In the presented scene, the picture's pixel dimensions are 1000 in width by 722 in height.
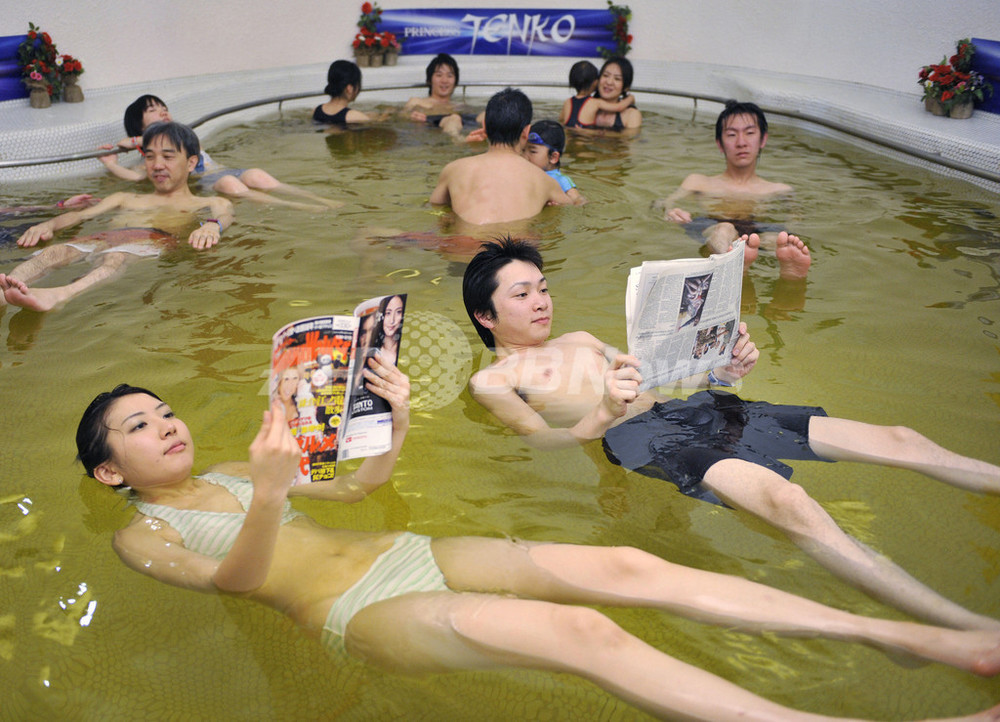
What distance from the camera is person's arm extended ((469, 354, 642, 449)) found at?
2459 mm

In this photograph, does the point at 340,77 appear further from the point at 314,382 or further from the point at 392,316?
the point at 314,382

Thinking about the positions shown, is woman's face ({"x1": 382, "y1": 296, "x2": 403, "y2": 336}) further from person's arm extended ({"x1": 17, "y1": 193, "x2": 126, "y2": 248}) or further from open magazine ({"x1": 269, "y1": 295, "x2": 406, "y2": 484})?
person's arm extended ({"x1": 17, "y1": 193, "x2": 126, "y2": 248})

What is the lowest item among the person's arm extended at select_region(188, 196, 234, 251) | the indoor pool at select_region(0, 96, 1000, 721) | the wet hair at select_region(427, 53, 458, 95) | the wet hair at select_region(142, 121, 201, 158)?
the indoor pool at select_region(0, 96, 1000, 721)

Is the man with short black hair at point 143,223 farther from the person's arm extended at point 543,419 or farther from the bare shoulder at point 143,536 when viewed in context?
the person's arm extended at point 543,419

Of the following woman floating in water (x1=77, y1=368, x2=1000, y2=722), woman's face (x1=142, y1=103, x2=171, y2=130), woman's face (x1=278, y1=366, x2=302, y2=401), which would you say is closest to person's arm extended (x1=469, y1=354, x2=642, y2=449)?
woman floating in water (x1=77, y1=368, x2=1000, y2=722)

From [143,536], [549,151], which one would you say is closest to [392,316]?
[143,536]

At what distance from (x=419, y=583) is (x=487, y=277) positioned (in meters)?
1.32

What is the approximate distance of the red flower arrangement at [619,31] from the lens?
12.3 metres

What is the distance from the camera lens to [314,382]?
205 cm

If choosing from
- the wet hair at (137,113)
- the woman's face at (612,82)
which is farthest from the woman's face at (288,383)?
the woman's face at (612,82)

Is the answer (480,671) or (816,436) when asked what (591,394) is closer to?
(816,436)

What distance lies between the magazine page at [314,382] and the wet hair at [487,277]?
111cm

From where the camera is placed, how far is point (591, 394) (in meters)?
3.05

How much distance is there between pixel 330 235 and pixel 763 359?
296 centimetres
